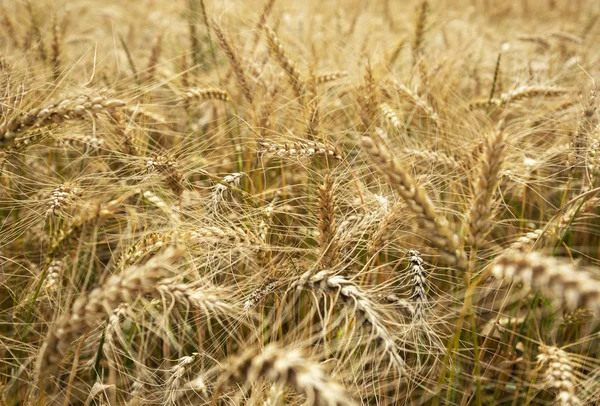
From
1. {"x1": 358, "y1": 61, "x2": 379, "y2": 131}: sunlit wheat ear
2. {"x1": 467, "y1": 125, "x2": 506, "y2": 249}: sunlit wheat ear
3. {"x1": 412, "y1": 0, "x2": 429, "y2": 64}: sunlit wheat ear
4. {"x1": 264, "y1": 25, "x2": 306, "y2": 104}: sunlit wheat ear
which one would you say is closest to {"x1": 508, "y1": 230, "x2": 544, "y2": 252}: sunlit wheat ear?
{"x1": 467, "y1": 125, "x2": 506, "y2": 249}: sunlit wheat ear

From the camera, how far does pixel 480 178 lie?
3.31ft

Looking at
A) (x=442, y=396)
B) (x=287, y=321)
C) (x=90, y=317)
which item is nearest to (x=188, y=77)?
(x=287, y=321)

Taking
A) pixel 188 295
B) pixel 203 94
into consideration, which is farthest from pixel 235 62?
pixel 188 295

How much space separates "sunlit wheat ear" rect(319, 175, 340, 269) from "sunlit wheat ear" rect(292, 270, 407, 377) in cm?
9

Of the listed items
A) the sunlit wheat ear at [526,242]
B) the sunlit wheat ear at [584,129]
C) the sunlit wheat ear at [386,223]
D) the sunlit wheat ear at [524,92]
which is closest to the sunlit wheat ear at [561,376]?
the sunlit wheat ear at [526,242]

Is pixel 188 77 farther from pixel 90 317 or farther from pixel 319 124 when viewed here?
pixel 90 317

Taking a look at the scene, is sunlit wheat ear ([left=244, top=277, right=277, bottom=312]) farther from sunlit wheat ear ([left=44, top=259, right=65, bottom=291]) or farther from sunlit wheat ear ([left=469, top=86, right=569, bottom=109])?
sunlit wheat ear ([left=469, top=86, right=569, bottom=109])

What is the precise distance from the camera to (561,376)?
3.90 feet

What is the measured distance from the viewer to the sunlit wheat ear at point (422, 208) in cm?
99

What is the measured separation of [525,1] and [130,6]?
5.34 meters

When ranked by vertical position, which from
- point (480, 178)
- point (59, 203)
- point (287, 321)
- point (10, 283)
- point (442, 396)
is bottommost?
point (442, 396)

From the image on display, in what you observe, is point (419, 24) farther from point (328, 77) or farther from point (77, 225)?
point (77, 225)

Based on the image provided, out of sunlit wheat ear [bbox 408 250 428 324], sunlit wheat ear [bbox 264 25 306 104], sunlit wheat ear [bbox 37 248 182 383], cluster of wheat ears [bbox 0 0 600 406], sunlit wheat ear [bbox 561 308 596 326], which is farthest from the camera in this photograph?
sunlit wheat ear [bbox 264 25 306 104]

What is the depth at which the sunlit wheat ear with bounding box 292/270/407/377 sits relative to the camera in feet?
3.53
